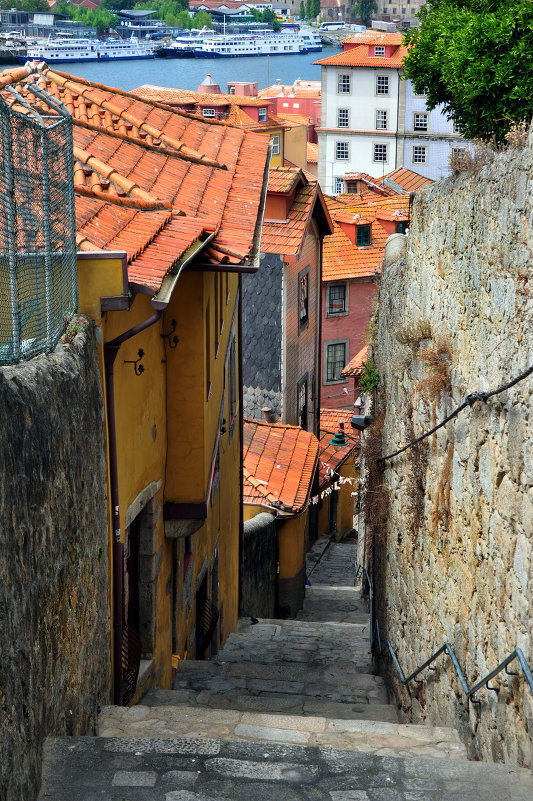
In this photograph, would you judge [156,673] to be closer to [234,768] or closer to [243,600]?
[234,768]

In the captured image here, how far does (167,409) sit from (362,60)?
55141mm

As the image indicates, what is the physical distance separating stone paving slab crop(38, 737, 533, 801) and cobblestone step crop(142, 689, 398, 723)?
8.68 ft

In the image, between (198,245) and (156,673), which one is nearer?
(198,245)

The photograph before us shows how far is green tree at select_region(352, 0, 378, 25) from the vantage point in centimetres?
18068

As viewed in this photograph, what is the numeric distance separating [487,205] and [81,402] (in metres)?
2.76

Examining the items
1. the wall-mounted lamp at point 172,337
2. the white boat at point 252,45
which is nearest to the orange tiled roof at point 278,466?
the wall-mounted lamp at point 172,337

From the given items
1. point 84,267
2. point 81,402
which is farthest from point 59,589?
point 84,267

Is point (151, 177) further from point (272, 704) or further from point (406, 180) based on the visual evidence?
point (406, 180)

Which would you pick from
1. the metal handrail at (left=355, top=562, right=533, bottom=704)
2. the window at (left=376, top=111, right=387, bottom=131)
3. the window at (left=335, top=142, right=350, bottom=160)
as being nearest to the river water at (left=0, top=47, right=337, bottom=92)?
the window at (left=335, top=142, right=350, bottom=160)

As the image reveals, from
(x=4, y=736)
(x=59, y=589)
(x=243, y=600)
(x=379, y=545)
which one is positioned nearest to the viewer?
(x=4, y=736)

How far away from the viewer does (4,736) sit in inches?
176

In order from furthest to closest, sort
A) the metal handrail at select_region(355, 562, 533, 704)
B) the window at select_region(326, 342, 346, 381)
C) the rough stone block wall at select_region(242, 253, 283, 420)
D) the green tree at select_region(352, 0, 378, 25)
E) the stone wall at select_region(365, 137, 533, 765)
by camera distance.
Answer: the green tree at select_region(352, 0, 378, 25), the window at select_region(326, 342, 346, 381), the rough stone block wall at select_region(242, 253, 283, 420), the stone wall at select_region(365, 137, 533, 765), the metal handrail at select_region(355, 562, 533, 704)

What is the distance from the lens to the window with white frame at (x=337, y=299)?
1324 inches

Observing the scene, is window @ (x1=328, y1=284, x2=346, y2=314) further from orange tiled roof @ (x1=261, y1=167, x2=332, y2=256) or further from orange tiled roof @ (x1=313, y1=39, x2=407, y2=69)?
orange tiled roof @ (x1=313, y1=39, x2=407, y2=69)
